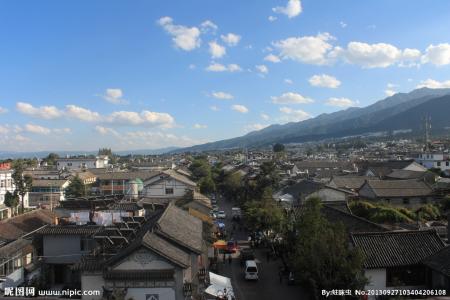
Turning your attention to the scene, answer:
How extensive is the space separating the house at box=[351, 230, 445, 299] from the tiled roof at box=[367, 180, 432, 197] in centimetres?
2680

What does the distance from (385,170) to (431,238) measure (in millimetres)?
59252

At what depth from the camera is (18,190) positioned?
57.8m

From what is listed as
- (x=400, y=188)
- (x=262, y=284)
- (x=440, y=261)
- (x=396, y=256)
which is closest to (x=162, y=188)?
(x=400, y=188)

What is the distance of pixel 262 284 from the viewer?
27531mm

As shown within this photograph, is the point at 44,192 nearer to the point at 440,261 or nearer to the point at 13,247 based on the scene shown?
the point at 13,247

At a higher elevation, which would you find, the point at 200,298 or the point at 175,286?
the point at 175,286

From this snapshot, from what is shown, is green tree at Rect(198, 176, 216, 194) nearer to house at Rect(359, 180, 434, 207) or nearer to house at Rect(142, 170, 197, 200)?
house at Rect(142, 170, 197, 200)

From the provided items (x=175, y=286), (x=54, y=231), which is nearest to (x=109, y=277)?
(x=175, y=286)

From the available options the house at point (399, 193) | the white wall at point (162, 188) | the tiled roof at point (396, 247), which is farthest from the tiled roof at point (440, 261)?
the white wall at point (162, 188)

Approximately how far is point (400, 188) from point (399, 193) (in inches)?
53.7

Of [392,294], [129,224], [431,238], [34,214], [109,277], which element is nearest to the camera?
[109,277]

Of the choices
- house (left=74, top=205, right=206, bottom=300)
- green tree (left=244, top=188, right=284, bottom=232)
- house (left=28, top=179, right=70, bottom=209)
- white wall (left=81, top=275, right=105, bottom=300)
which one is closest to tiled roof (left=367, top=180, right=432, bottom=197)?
green tree (left=244, top=188, right=284, bottom=232)

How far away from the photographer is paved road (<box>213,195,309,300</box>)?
2483 centimetres

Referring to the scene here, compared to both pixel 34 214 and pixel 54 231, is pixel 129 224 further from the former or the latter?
pixel 34 214
